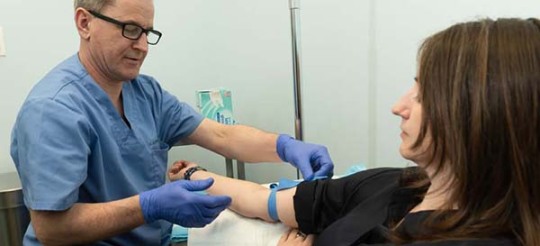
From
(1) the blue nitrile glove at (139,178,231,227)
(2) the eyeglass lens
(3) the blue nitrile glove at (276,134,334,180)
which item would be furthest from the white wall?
(1) the blue nitrile glove at (139,178,231,227)

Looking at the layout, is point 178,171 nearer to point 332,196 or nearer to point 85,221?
point 85,221

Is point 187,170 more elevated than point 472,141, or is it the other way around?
point 472,141

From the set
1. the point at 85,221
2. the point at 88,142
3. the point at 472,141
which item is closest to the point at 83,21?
the point at 88,142

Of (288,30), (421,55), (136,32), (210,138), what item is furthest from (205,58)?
(421,55)

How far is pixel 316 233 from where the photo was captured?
41.1 inches

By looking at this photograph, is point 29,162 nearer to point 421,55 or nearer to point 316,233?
point 316,233

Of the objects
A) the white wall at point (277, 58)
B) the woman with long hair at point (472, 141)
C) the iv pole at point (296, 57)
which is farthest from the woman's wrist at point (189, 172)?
the white wall at point (277, 58)

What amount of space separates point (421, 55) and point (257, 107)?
53.7 inches

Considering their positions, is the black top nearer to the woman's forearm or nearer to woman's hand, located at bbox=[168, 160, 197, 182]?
the woman's forearm

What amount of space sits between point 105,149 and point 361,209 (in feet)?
2.01

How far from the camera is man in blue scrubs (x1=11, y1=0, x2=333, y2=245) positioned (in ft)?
3.33

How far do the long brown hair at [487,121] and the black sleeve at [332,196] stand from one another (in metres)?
0.22

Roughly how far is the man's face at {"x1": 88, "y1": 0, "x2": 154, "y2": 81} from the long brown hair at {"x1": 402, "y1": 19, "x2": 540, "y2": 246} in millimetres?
724

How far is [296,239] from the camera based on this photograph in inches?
41.2
